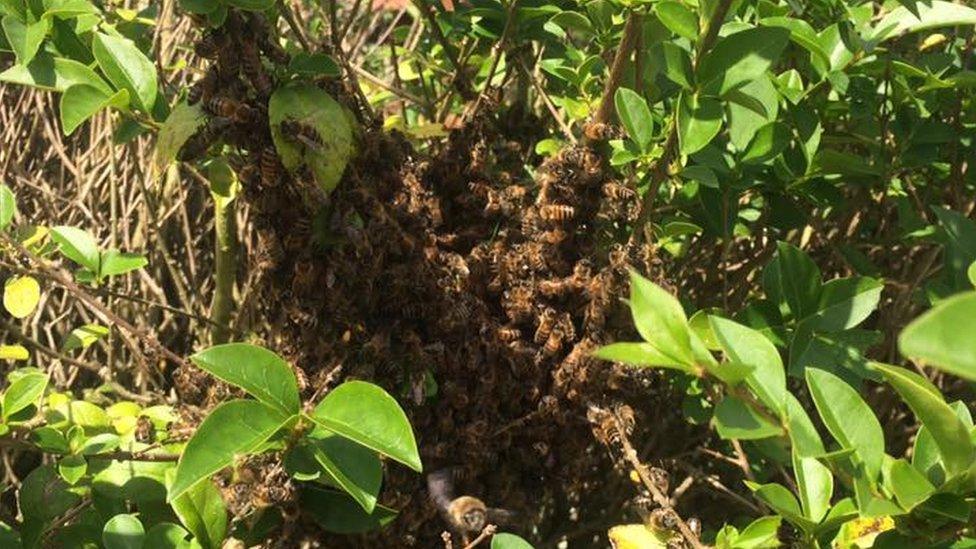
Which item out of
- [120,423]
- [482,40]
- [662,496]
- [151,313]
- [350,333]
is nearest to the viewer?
[662,496]

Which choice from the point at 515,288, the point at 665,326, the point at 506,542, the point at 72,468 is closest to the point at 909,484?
the point at 665,326

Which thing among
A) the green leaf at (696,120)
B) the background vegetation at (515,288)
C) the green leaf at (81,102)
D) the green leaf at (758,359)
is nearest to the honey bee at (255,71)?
the background vegetation at (515,288)

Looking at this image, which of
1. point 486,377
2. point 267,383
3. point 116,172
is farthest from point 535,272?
point 116,172

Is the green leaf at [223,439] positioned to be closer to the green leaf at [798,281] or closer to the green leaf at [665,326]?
the green leaf at [665,326]

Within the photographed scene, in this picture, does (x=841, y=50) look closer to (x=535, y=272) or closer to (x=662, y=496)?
(x=535, y=272)

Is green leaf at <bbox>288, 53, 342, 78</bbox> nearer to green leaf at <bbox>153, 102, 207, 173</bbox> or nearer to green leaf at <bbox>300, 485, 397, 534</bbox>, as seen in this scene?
green leaf at <bbox>153, 102, 207, 173</bbox>

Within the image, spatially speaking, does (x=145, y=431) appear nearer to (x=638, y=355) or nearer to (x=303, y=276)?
(x=303, y=276)

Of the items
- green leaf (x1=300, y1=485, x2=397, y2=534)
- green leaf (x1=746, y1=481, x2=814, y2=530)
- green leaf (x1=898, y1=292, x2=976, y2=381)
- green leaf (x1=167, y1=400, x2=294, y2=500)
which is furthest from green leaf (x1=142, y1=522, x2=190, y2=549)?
green leaf (x1=898, y1=292, x2=976, y2=381)

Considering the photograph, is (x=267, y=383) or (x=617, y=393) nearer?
(x=267, y=383)
